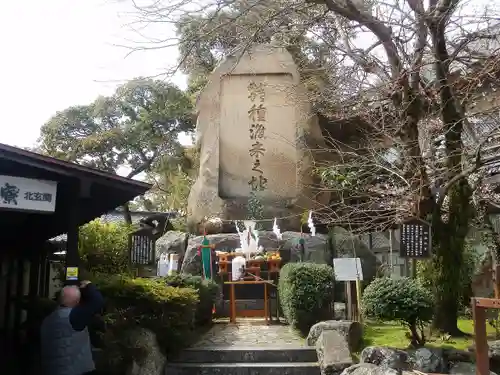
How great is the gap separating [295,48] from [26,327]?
42.2 feet

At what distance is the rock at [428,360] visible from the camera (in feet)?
23.7

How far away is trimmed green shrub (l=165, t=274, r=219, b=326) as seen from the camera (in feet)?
32.8

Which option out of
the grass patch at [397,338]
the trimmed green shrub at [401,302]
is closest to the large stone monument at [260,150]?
the grass patch at [397,338]

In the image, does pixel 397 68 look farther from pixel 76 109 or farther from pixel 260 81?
pixel 76 109

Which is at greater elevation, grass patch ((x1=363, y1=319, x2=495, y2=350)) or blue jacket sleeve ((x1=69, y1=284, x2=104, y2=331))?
blue jacket sleeve ((x1=69, y1=284, x2=104, y2=331))

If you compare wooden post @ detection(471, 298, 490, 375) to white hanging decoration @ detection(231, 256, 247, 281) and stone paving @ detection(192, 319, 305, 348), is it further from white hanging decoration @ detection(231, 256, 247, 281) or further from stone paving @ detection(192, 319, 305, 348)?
white hanging decoration @ detection(231, 256, 247, 281)

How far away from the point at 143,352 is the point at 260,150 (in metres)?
9.79

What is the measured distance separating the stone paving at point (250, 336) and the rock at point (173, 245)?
164 inches

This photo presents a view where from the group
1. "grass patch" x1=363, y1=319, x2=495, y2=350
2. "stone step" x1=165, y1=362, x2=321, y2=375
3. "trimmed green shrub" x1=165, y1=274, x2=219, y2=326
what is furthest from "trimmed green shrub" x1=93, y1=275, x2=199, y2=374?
"grass patch" x1=363, y1=319, x2=495, y2=350

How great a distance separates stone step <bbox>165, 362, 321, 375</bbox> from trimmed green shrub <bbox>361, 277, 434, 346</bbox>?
1.43 meters

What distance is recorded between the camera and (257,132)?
16469mm

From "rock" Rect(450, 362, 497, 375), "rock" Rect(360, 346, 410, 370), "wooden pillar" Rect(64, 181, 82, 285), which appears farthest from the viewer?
"rock" Rect(450, 362, 497, 375)

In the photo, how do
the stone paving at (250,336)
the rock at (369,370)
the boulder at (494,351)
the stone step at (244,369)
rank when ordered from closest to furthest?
the rock at (369,370) → the boulder at (494,351) → the stone step at (244,369) → the stone paving at (250,336)

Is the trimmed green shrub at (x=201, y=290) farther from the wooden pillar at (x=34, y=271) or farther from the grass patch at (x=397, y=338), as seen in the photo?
the grass patch at (x=397, y=338)
